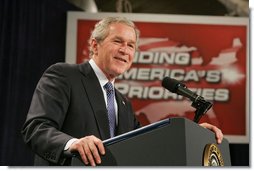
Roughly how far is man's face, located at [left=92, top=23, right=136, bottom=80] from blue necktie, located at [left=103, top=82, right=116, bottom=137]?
0.21ft

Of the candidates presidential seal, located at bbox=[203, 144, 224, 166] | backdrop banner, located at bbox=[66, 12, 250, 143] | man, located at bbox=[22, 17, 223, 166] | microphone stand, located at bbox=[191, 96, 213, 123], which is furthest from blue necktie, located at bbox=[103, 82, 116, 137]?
backdrop banner, located at bbox=[66, 12, 250, 143]

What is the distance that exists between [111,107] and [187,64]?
1.25 m

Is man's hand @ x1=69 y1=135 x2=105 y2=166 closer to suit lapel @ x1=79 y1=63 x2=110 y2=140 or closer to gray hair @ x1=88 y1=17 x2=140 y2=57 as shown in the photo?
suit lapel @ x1=79 y1=63 x2=110 y2=140

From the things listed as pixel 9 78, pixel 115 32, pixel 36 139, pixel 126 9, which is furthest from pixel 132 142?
pixel 126 9

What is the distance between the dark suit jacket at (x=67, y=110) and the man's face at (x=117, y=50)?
10 cm

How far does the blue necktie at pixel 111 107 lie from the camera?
1.80 m

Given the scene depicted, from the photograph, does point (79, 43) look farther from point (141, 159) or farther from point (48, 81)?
point (141, 159)

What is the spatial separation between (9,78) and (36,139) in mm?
1349

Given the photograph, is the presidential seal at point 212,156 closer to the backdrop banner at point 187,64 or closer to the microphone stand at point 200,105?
the microphone stand at point 200,105

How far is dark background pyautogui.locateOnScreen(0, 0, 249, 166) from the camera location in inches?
108

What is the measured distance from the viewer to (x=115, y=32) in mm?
1990

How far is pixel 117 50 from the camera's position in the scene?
2.00m

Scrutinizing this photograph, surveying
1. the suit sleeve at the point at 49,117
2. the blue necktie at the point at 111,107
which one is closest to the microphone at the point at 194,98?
the blue necktie at the point at 111,107

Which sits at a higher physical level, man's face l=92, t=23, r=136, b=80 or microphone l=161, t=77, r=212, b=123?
man's face l=92, t=23, r=136, b=80
